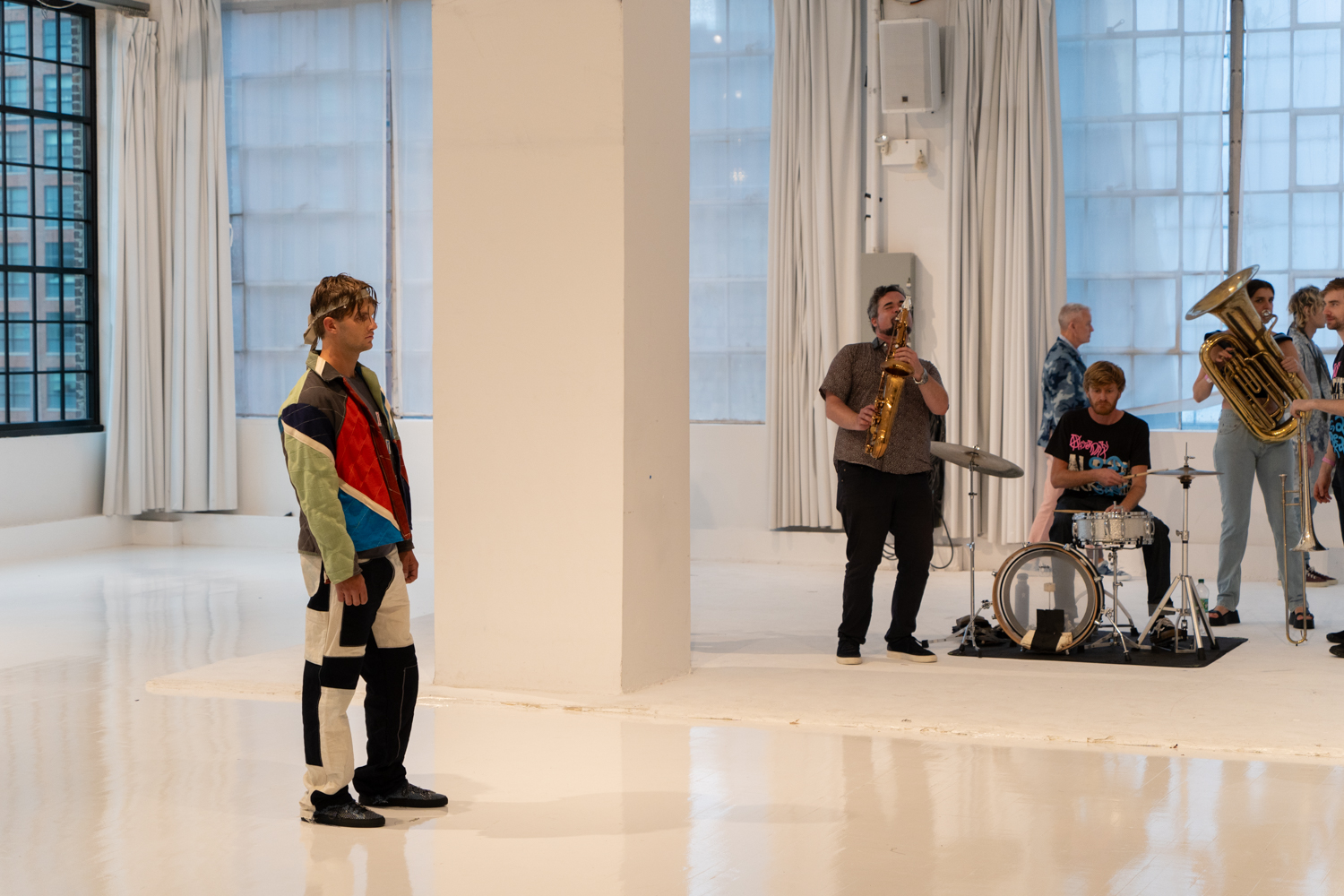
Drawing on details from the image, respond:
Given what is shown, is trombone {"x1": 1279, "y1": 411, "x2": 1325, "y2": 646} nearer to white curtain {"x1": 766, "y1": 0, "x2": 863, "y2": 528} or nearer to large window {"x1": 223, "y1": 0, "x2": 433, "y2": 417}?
white curtain {"x1": 766, "y1": 0, "x2": 863, "y2": 528}

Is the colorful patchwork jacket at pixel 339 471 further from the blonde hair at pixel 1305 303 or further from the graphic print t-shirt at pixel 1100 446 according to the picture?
the blonde hair at pixel 1305 303

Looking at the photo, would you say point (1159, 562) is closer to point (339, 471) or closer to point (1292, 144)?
point (1292, 144)

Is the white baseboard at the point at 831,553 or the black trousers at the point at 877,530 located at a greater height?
the black trousers at the point at 877,530

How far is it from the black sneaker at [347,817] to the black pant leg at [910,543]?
2.47 m

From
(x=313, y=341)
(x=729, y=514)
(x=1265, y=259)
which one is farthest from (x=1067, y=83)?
(x=313, y=341)

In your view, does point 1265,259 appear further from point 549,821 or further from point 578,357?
point 549,821

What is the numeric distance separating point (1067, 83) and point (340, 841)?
6220mm

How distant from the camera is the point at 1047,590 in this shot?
5586 mm

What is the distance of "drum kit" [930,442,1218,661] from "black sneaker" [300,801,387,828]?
2.55 metres

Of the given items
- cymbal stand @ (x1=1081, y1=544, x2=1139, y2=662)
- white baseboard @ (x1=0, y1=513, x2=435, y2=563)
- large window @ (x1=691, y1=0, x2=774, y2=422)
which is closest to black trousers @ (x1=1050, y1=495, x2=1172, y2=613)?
cymbal stand @ (x1=1081, y1=544, x2=1139, y2=662)

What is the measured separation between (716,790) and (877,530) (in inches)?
70.0

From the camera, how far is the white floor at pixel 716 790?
128 inches

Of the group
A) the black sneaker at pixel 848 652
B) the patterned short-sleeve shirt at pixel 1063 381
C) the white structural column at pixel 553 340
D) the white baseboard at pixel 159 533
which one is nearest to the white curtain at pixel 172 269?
the white baseboard at pixel 159 533

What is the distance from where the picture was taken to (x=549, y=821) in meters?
3.65
